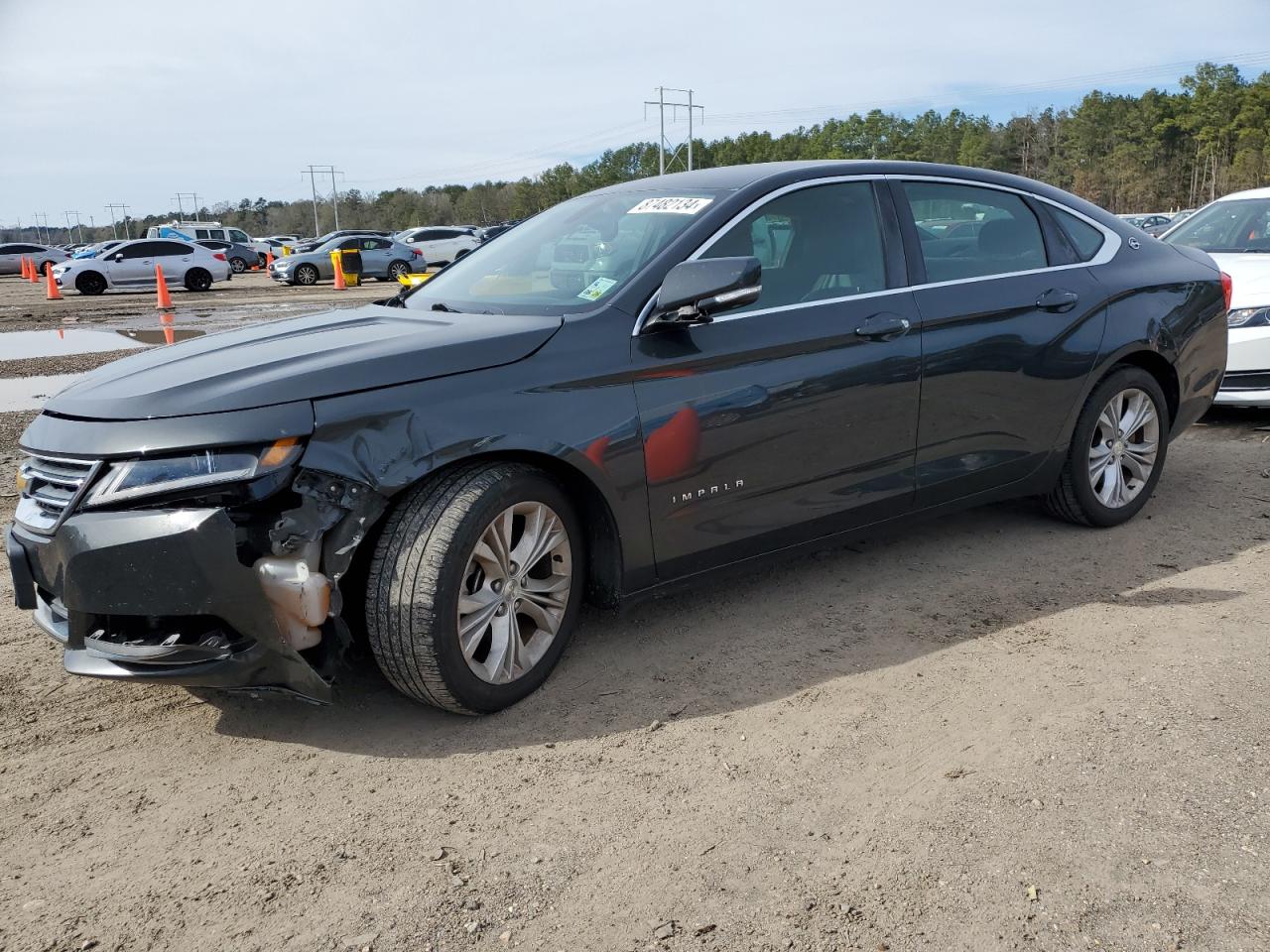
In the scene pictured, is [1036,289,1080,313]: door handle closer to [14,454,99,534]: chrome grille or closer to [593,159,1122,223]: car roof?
[593,159,1122,223]: car roof

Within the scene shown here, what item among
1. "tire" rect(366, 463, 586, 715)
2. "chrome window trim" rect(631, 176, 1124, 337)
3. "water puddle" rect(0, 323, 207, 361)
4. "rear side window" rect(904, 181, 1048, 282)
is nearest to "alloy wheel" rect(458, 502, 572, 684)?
"tire" rect(366, 463, 586, 715)

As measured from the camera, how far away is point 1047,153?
11981 centimetres

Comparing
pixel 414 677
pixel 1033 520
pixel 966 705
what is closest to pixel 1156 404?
pixel 1033 520

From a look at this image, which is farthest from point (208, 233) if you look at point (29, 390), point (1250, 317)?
point (1250, 317)

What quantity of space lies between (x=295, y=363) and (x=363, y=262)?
26824mm

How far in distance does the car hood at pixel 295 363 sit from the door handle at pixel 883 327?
4.01 ft

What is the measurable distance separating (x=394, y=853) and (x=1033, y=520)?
3.71 metres

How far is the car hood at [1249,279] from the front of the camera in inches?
273

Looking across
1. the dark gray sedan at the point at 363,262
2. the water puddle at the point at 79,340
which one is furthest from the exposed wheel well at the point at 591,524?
the dark gray sedan at the point at 363,262

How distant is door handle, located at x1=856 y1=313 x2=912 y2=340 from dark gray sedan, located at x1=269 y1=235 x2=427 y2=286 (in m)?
25.9

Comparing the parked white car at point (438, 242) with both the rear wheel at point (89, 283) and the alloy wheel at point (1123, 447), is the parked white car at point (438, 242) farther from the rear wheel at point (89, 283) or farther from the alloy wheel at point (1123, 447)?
the alloy wheel at point (1123, 447)

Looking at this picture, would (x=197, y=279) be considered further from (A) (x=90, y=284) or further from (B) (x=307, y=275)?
(B) (x=307, y=275)

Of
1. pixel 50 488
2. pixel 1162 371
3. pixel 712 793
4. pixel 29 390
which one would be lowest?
pixel 712 793

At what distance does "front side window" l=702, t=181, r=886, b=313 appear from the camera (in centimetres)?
383
